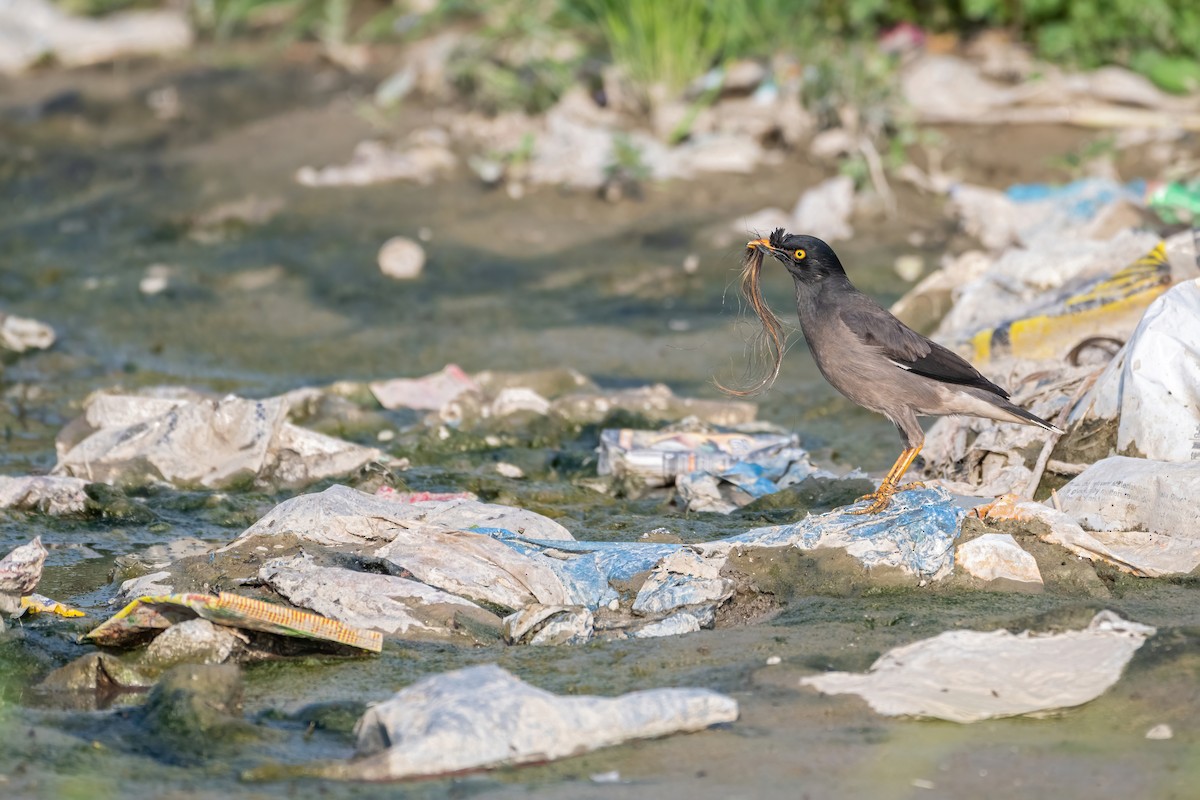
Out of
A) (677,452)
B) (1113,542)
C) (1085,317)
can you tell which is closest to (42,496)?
(677,452)

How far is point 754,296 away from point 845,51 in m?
4.79

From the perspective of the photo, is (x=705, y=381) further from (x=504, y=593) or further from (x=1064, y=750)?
(x=1064, y=750)

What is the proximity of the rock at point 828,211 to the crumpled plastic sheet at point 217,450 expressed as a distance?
3.60 m

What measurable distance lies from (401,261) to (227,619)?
492 centimetres

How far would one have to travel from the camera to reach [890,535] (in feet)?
13.7

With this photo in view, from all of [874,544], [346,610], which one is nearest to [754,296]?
[874,544]

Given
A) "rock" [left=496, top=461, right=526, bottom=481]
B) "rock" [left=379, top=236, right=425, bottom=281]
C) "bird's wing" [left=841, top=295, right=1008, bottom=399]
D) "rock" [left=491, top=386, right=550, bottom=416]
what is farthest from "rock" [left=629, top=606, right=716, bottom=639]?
"rock" [left=379, top=236, right=425, bottom=281]

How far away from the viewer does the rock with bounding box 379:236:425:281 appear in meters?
8.33

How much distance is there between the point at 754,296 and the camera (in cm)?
500

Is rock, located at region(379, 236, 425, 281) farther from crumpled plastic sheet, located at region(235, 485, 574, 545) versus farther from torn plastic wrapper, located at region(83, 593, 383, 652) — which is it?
torn plastic wrapper, located at region(83, 593, 383, 652)

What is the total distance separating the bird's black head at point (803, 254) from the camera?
16.2ft

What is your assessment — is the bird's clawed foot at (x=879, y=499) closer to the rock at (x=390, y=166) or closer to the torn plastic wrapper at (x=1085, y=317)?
the torn plastic wrapper at (x=1085, y=317)

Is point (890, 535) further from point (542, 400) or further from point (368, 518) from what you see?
point (542, 400)

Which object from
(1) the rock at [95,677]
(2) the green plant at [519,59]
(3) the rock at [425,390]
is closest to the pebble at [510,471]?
(3) the rock at [425,390]
